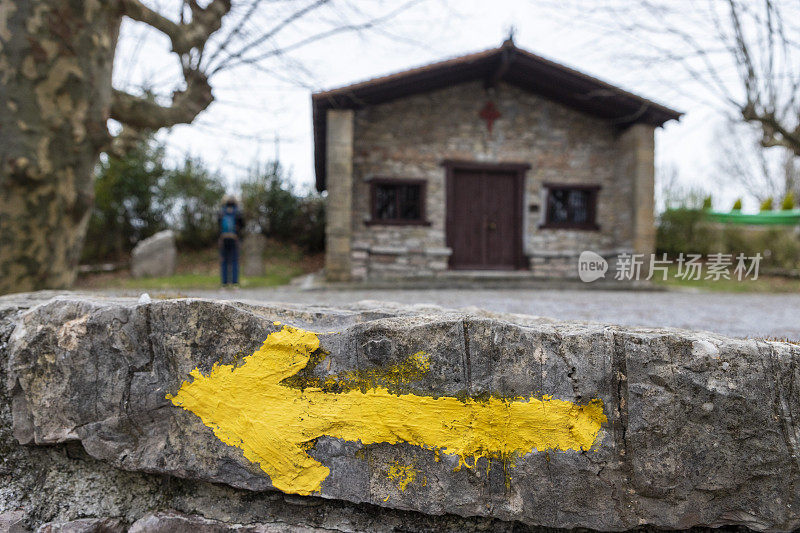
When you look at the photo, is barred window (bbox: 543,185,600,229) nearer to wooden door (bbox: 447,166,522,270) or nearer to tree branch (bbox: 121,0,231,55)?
wooden door (bbox: 447,166,522,270)

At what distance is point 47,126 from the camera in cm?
301

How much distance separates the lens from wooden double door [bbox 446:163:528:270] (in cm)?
950

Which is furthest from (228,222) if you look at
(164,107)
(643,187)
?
(643,187)

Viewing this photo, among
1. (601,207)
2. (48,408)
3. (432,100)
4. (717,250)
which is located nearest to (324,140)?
(432,100)

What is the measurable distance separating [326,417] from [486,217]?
28.7 ft

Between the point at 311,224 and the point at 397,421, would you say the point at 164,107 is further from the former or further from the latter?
the point at 311,224

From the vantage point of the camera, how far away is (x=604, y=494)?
1289mm

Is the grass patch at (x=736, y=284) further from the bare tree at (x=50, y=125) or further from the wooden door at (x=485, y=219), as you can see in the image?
the bare tree at (x=50, y=125)

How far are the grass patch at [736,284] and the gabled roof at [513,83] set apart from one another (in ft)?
10.7

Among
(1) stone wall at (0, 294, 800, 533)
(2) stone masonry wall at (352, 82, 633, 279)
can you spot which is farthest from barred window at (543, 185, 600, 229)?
(1) stone wall at (0, 294, 800, 533)

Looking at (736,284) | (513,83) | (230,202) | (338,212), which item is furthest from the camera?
(513,83)

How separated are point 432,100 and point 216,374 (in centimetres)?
892

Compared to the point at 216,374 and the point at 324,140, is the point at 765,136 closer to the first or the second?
the point at 324,140

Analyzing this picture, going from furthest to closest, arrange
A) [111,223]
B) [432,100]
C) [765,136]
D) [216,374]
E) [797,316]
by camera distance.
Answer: [111,223] → [432,100] → [765,136] → [797,316] → [216,374]
